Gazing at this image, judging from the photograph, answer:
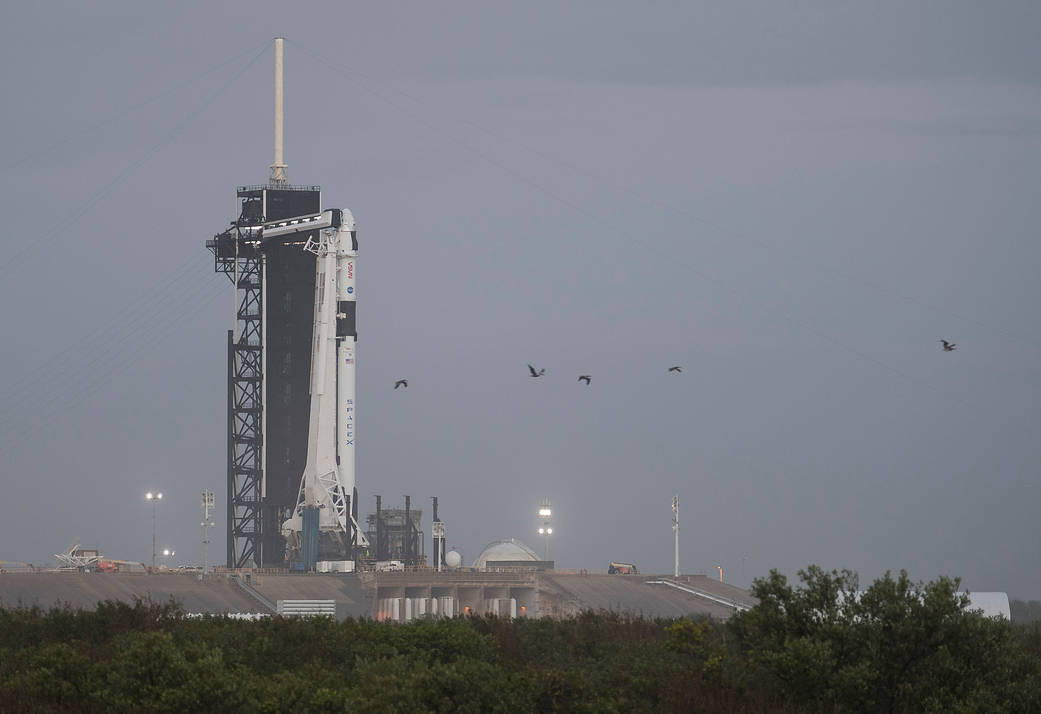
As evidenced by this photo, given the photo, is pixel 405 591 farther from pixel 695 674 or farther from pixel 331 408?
pixel 695 674

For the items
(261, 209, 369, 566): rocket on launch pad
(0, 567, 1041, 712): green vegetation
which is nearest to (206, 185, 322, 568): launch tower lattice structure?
(261, 209, 369, 566): rocket on launch pad

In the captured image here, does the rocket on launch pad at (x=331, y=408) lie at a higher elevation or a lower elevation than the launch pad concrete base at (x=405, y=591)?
higher

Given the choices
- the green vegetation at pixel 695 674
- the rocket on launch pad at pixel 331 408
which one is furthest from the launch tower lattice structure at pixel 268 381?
the green vegetation at pixel 695 674

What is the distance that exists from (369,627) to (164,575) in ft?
209

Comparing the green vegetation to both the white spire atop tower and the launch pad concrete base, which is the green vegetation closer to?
the launch pad concrete base

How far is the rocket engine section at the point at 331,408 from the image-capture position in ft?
362

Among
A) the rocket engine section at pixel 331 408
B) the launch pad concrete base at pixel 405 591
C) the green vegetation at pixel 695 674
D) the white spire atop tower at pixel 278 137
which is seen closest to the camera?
the green vegetation at pixel 695 674

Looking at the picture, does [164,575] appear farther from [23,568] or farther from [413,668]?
[413,668]

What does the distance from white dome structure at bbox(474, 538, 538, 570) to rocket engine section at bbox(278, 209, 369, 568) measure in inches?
692

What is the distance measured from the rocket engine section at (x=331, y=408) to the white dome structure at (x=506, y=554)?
57.6 ft

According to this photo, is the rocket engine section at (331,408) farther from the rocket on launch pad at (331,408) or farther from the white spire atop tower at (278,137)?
the white spire atop tower at (278,137)

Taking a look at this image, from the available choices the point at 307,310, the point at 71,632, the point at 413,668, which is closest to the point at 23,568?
the point at 307,310

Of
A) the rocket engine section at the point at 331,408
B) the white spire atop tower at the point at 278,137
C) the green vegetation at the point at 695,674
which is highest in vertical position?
the white spire atop tower at the point at 278,137

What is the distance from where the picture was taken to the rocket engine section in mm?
110312
